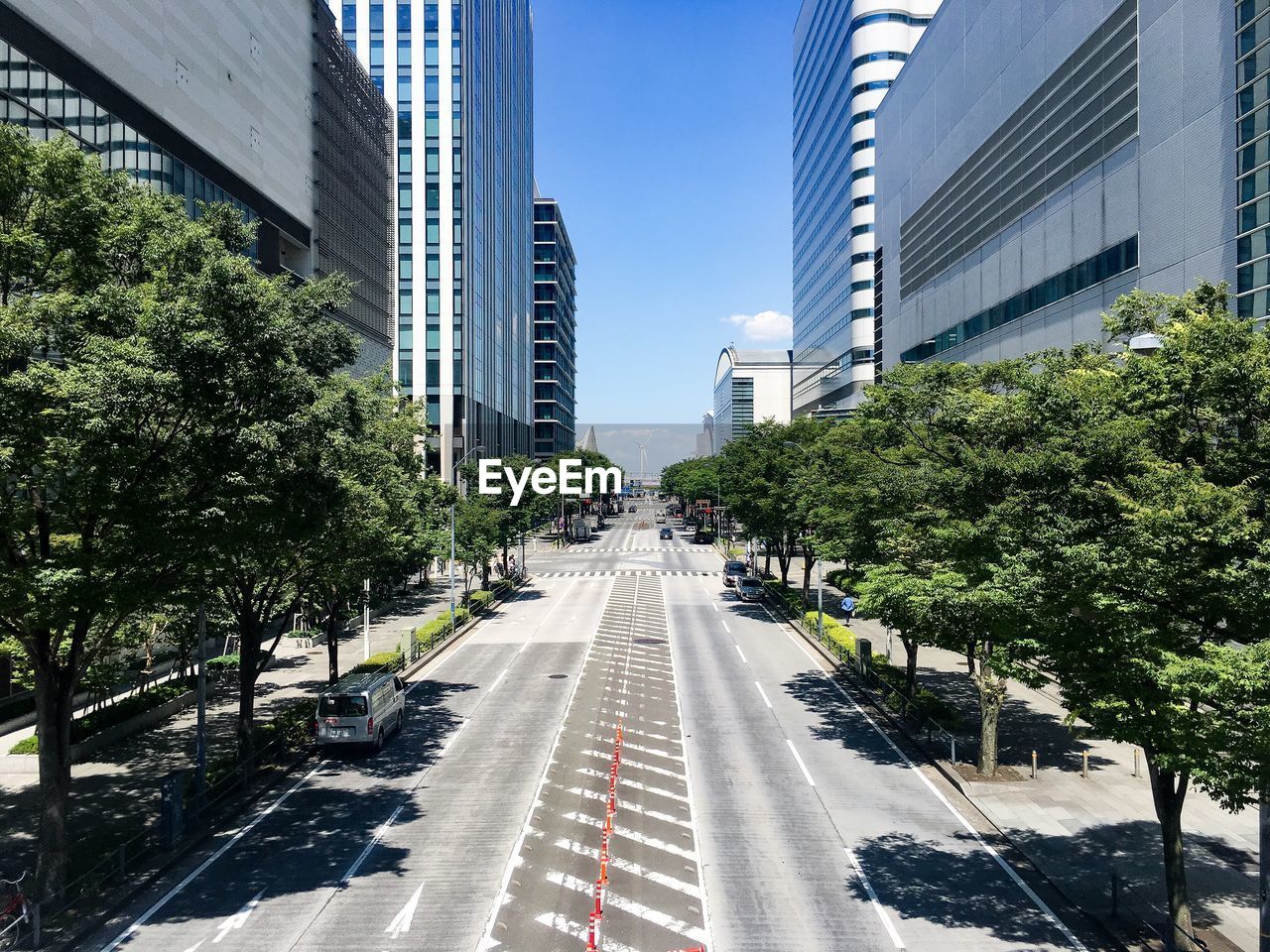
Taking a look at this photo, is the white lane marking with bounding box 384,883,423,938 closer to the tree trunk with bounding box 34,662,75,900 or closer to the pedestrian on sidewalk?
the tree trunk with bounding box 34,662,75,900

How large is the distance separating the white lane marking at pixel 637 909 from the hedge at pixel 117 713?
48.0 ft

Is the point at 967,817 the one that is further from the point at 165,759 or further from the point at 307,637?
the point at 307,637

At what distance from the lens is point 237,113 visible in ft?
145

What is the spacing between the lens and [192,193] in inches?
1537

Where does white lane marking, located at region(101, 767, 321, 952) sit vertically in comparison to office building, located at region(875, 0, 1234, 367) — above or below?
below

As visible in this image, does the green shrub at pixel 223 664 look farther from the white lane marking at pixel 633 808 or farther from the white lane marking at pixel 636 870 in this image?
the white lane marking at pixel 636 870

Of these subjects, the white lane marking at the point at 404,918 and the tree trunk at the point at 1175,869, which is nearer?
the tree trunk at the point at 1175,869

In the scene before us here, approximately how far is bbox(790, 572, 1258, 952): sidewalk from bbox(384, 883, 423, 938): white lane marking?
35.4ft

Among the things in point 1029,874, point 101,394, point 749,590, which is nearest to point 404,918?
point 101,394

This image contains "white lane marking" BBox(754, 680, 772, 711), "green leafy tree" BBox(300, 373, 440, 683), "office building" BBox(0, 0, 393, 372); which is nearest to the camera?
"green leafy tree" BBox(300, 373, 440, 683)

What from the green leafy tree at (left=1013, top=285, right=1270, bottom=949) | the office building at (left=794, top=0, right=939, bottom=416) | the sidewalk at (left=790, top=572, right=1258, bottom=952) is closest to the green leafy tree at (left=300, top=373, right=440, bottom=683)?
the green leafy tree at (left=1013, top=285, right=1270, bottom=949)

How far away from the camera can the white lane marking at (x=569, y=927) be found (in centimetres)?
1238

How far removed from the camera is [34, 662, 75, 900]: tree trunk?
13.9m

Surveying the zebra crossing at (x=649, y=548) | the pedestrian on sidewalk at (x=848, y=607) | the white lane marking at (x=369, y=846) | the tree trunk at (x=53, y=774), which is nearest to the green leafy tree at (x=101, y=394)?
the tree trunk at (x=53, y=774)
